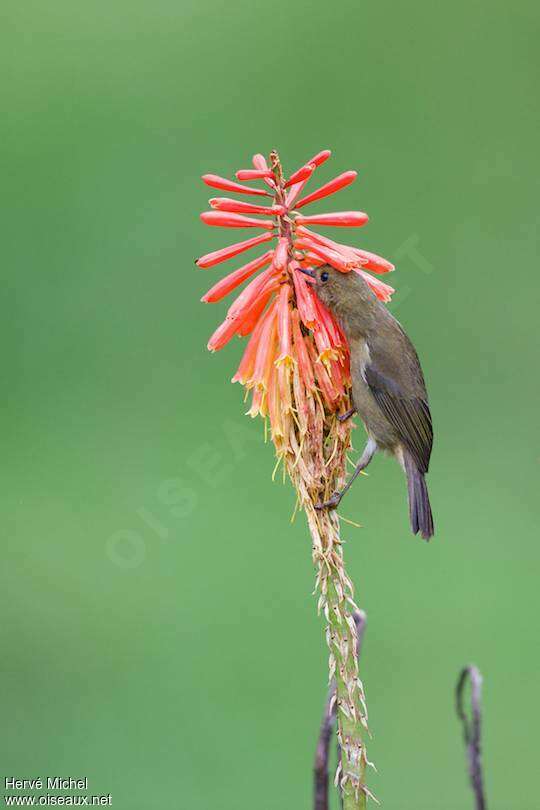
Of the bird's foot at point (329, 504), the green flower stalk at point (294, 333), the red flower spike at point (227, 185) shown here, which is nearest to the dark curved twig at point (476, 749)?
the green flower stalk at point (294, 333)

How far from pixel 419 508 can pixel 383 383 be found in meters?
0.49

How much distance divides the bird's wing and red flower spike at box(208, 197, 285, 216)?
71 cm

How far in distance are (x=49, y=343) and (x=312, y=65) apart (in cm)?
485

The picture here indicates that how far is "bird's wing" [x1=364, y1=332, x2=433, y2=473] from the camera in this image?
4.76 meters

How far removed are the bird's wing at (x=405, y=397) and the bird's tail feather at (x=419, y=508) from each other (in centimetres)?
10

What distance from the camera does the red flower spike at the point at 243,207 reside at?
4.36 metres

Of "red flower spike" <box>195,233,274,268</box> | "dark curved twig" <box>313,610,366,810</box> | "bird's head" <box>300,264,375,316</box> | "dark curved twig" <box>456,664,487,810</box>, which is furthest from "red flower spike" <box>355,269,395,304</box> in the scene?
"dark curved twig" <box>313,610,366,810</box>

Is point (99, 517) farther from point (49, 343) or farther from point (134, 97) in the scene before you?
point (134, 97)

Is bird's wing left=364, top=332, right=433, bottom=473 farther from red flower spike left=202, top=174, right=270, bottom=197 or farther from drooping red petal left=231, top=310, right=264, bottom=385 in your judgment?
red flower spike left=202, top=174, right=270, bottom=197

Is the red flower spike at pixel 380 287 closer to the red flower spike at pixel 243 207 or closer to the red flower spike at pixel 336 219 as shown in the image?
the red flower spike at pixel 336 219

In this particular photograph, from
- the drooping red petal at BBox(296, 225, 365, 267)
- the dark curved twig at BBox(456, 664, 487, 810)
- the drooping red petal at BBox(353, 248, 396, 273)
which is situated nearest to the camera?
the dark curved twig at BBox(456, 664, 487, 810)

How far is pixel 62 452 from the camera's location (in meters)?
10.7

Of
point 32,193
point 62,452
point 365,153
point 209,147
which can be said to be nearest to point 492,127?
point 365,153

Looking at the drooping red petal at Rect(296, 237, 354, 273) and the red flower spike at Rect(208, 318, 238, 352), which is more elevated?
the drooping red petal at Rect(296, 237, 354, 273)
